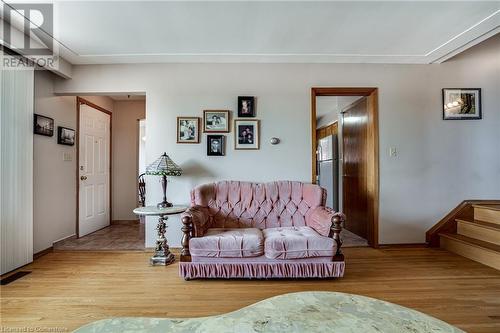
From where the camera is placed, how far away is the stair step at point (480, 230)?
295 centimetres

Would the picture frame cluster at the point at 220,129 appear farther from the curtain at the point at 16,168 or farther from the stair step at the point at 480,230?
the stair step at the point at 480,230

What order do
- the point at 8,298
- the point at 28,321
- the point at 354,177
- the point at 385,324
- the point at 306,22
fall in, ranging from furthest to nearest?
the point at 354,177 < the point at 306,22 < the point at 8,298 < the point at 28,321 < the point at 385,324

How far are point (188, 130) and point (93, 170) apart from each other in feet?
7.20

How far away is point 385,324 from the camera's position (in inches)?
41.8

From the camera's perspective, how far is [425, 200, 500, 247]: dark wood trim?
3.40 meters

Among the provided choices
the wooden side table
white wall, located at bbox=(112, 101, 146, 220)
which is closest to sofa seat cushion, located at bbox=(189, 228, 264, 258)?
the wooden side table

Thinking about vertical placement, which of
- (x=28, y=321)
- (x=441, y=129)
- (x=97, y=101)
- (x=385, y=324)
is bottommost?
(x=28, y=321)

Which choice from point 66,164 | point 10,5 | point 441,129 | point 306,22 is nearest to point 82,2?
point 10,5

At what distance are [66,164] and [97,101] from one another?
1.37m

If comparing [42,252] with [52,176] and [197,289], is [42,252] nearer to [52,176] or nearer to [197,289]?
[52,176]

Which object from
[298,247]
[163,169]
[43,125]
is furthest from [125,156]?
[298,247]

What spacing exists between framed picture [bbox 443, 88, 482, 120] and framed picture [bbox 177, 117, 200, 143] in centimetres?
337

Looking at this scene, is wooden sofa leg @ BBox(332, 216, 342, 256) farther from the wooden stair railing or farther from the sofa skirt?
the wooden stair railing

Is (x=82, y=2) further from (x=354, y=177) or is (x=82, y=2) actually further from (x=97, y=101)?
(x=354, y=177)
